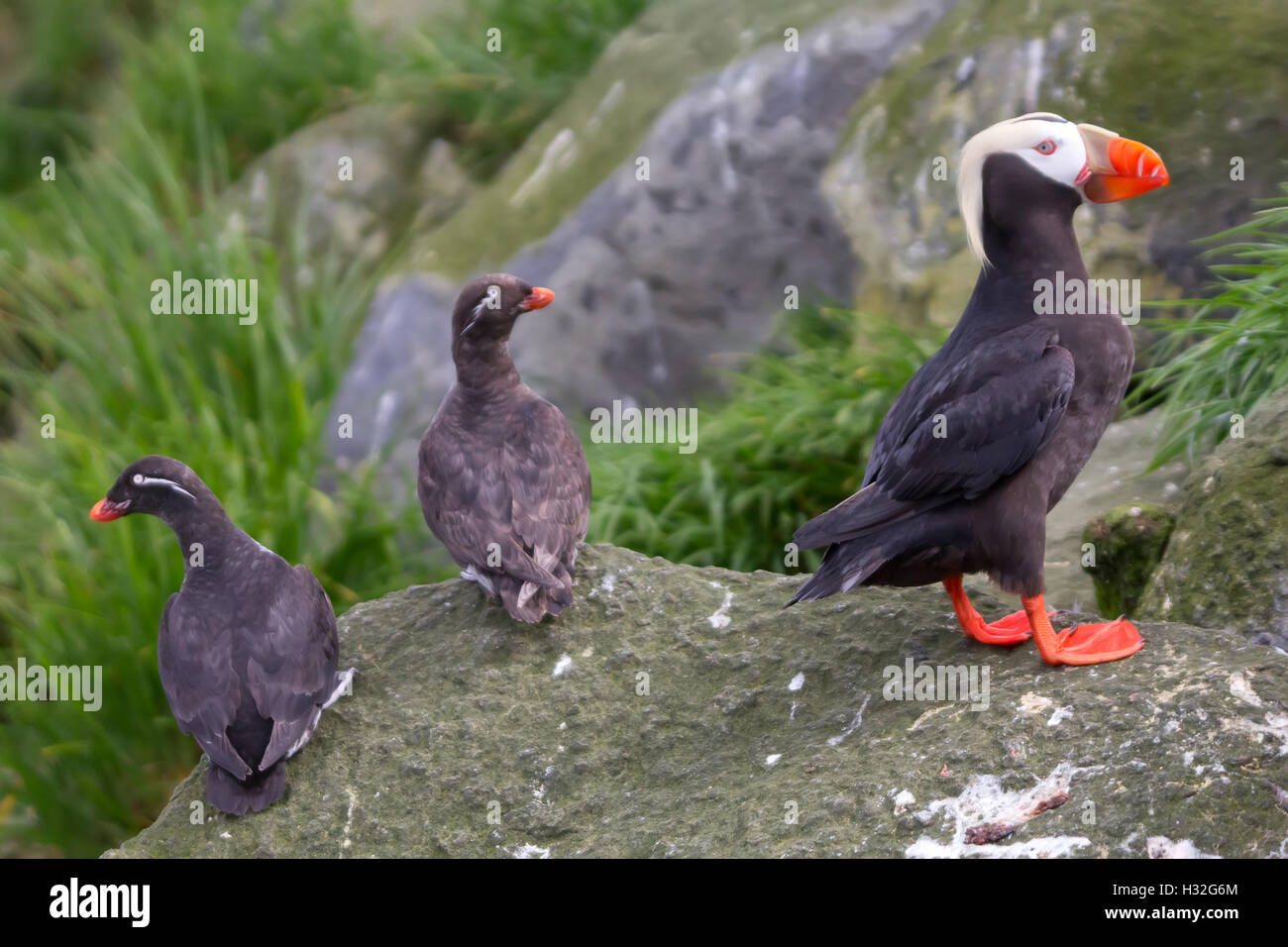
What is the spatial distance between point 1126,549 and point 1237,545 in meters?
0.49

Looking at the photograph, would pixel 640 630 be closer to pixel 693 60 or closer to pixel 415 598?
pixel 415 598

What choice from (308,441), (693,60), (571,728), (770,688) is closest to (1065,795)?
(770,688)

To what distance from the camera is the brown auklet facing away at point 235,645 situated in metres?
3.27

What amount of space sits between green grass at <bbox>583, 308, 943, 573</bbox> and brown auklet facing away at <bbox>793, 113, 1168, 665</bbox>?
73.2 inches

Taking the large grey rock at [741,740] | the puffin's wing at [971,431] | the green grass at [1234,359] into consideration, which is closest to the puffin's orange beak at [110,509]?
the large grey rock at [741,740]

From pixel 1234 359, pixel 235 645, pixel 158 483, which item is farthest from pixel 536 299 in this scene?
pixel 1234 359

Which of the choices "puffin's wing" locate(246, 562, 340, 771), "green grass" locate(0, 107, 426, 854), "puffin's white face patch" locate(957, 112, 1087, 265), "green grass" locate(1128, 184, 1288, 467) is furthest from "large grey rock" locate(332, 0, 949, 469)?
"puffin's white face patch" locate(957, 112, 1087, 265)

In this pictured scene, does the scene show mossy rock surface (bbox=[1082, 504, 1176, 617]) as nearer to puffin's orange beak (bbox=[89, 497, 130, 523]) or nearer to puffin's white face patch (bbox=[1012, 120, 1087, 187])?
puffin's white face patch (bbox=[1012, 120, 1087, 187])

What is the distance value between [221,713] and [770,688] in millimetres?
1335

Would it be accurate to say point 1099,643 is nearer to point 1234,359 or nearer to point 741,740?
point 741,740

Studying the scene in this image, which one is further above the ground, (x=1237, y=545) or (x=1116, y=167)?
(x=1116, y=167)

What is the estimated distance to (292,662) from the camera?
11.0 ft

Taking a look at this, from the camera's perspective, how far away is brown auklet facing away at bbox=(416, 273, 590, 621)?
3.60 meters

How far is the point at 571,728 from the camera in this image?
337 centimetres
